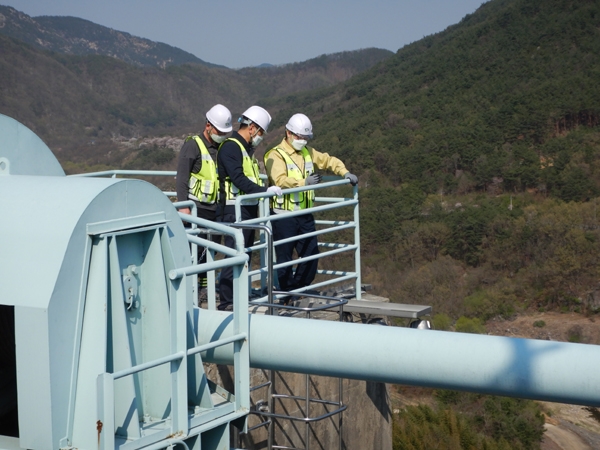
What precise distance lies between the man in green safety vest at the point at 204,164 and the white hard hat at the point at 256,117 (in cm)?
20

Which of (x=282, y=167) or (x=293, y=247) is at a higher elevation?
(x=282, y=167)

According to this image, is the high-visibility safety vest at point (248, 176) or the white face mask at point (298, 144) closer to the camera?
the high-visibility safety vest at point (248, 176)

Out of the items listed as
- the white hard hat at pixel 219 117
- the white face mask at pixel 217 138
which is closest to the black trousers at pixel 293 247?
the white face mask at pixel 217 138

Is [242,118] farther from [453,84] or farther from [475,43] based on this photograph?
[475,43]

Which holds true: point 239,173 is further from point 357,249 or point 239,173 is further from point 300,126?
point 357,249

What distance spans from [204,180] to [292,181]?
864 millimetres

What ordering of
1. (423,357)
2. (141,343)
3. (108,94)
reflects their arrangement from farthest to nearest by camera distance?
(108,94) < (141,343) < (423,357)

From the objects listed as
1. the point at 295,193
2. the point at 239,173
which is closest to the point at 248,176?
the point at 239,173

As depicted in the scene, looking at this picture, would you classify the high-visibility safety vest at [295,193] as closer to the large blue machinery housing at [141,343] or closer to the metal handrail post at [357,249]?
the metal handrail post at [357,249]

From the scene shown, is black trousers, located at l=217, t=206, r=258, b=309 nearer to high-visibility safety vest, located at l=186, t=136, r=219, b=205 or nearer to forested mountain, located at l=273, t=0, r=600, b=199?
high-visibility safety vest, located at l=186, t=136, r=219, b=205

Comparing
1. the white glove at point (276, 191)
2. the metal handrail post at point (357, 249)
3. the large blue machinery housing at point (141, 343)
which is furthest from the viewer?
the metal handrail post at point (357, 249)

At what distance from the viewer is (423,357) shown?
13.3 feet

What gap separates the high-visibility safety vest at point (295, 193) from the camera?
8273 millimetres

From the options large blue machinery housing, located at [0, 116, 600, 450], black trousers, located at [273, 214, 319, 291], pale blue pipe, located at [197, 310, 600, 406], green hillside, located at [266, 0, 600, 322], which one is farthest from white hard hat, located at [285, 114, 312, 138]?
green hillside, located at [266, 0, 600, 322]
